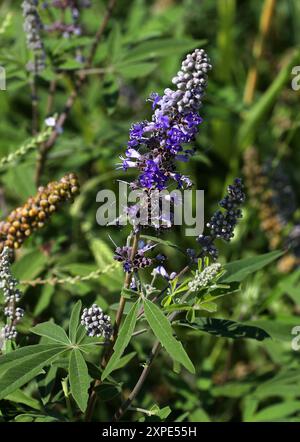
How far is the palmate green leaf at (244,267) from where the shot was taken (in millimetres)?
2475

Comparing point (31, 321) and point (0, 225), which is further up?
point (0, 225)

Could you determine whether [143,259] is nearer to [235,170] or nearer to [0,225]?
[0,225]

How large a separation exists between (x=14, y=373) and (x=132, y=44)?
2.50 meters

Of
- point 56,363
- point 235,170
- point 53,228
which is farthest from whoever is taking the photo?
point 235,170

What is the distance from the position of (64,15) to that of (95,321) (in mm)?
2154

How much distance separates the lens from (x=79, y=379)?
81.0 inches

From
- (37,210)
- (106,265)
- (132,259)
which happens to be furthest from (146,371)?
(106,265)

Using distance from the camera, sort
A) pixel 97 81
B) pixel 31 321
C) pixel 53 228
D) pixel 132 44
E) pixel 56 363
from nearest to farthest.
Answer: pixel 56 363, pixel 31 321, pixel 53 228, pixel 132 44, pixel 97 81

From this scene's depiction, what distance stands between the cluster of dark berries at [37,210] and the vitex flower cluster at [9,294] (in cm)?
24

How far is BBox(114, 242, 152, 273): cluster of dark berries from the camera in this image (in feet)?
6.78

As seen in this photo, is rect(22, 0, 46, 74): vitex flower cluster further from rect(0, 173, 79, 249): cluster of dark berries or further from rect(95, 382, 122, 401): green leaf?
rect(95, 382, 122, 401): green leaf

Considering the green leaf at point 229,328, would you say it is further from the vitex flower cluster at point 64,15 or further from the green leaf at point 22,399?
the vitex flower cluster at point 64,15

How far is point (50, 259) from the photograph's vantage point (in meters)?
3.19

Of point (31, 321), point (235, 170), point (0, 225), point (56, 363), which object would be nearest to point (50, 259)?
point (31, 321)
